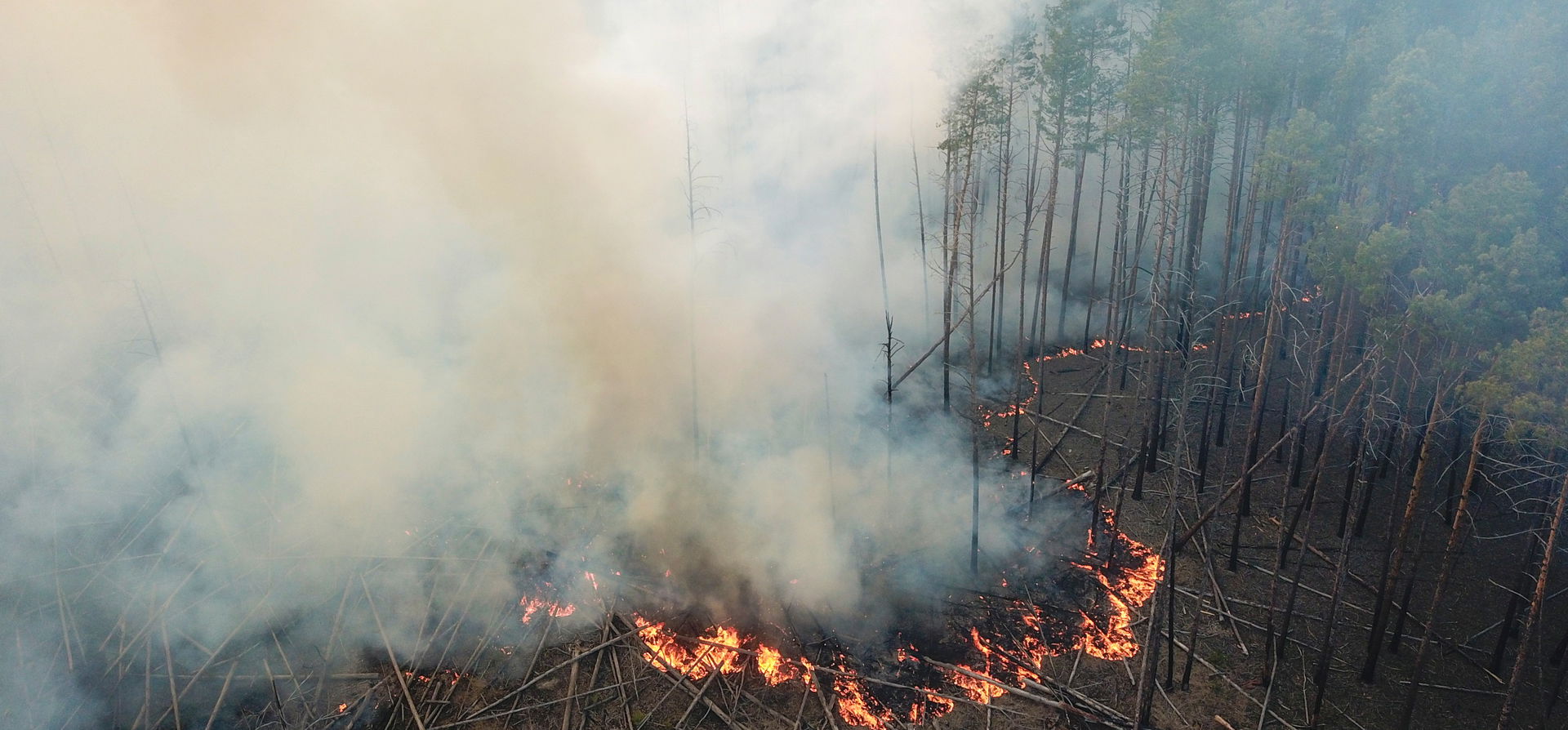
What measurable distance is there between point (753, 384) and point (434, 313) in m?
7.72

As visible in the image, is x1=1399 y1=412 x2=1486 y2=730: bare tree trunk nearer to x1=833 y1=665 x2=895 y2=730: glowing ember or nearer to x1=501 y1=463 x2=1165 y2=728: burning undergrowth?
x1=501 y1=463 x2=1165 y2=728: burning undergrowth

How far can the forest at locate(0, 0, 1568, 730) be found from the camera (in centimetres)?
1125

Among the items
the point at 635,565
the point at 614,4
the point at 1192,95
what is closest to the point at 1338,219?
the point at 1192,95

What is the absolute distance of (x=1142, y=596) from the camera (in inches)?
518

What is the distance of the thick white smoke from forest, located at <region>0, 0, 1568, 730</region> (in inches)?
4.1

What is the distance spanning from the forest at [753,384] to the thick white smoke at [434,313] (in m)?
0.10

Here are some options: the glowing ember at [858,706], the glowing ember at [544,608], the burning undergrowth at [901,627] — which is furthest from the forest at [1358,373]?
the glowing ember at [544,608]

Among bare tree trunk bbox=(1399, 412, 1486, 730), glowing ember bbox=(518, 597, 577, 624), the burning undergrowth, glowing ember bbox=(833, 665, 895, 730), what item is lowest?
glowing ember bbox=(833, 665, 895, 730)

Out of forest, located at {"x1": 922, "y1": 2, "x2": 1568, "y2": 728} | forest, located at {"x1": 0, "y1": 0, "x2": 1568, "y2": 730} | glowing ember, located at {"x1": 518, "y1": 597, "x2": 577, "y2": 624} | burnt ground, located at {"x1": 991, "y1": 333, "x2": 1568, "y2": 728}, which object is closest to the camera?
forest, located at {"x1": 922, "y1": 2, "x2": 1568, "y2": 728}

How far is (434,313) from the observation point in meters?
18.5

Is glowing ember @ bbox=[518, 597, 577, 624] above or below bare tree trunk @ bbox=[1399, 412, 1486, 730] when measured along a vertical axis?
below

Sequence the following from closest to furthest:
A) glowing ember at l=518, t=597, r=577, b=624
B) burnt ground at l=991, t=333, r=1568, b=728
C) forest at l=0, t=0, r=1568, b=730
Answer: burnt ground at l=991, t=333, r=1568, b=728, forest at l=0, t=0, r=1568, b=730, glowing ember at l=518, t=597, r=577, b=624

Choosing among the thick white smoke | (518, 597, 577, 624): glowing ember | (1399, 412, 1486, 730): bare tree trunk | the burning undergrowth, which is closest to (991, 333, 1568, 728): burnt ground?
(1399, 412, 1486, 730): bare tree trunk

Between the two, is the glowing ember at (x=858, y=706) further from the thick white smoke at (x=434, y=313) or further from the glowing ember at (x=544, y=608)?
the glowing ember at (x=544, y=608)
